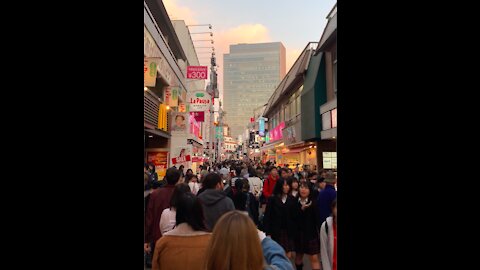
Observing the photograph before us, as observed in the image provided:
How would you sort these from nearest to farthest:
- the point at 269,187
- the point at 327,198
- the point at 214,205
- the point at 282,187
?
1. the point at 214,205
2. the point at 282,187
3. the point at 327,198
4. the point at 269,187

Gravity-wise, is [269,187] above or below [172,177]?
below

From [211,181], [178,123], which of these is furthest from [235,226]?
[178,123]

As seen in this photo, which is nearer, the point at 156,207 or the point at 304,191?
the point at 156,207

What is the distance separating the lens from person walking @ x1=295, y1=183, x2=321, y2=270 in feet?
18.8

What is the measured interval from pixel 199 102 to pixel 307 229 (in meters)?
18.7

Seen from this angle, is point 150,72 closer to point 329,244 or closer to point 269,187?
point 269,187

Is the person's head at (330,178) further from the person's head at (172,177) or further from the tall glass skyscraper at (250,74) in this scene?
the tall glass skyscraper at (250,74)

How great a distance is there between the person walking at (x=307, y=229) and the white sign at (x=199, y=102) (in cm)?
1778

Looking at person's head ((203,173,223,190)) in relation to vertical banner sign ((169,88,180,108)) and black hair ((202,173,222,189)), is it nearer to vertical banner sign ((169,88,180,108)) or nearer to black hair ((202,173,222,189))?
black hair ((202,173,222,189))

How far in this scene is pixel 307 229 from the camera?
19.0 ft

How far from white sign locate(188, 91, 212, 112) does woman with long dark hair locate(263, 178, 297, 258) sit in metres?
17.6
